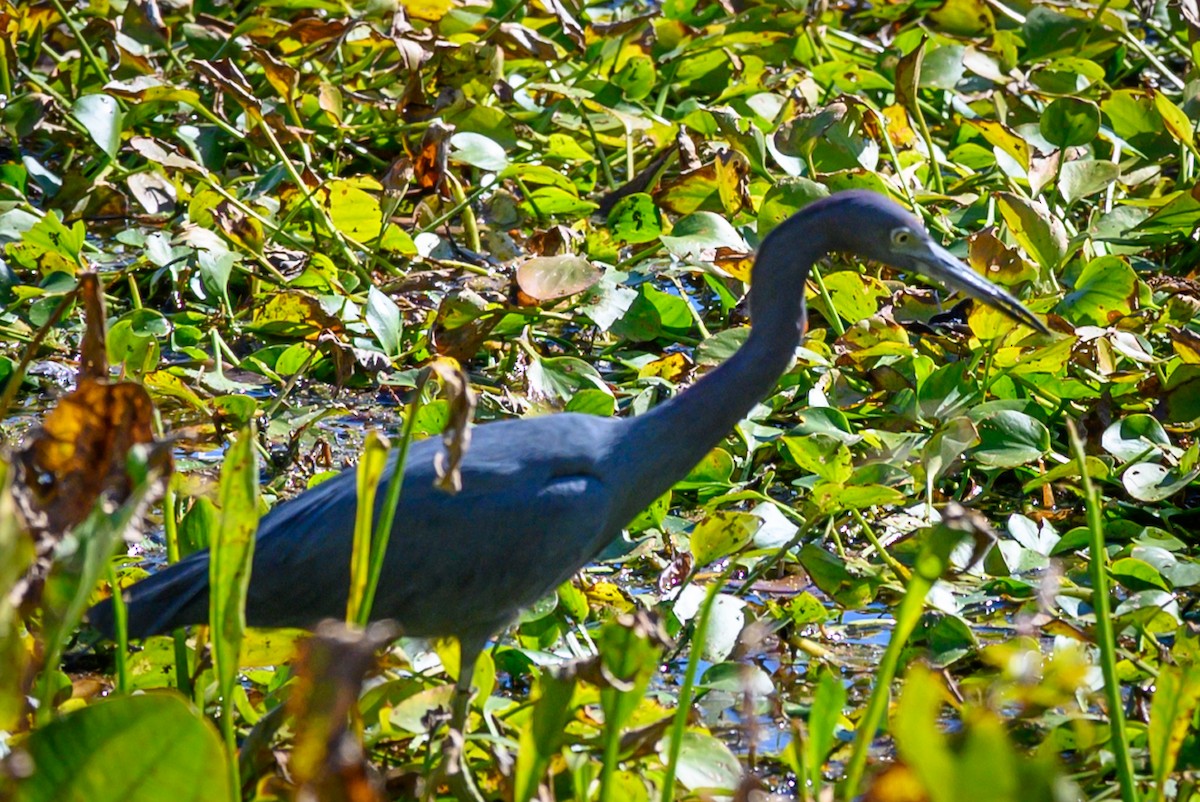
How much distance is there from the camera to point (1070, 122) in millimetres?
4398

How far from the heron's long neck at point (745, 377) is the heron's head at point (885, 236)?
0.04 meters

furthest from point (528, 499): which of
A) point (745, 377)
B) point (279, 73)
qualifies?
point (279, 73)

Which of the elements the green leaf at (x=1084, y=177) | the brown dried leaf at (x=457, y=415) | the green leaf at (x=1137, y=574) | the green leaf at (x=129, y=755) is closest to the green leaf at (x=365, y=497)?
the brown dried leaf at (x=457, y=415)

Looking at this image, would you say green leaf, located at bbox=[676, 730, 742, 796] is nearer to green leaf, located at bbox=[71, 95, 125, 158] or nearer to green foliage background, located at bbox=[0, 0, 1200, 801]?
green foliage background, located at bbox=[0, 0, 1200, 801]

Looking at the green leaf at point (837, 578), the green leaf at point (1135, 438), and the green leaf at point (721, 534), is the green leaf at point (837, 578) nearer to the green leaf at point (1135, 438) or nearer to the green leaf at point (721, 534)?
the green leaf at point (721, 534)

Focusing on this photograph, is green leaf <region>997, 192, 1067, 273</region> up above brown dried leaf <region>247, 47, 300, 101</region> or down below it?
below

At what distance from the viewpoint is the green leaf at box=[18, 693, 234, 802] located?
1753 millimetres

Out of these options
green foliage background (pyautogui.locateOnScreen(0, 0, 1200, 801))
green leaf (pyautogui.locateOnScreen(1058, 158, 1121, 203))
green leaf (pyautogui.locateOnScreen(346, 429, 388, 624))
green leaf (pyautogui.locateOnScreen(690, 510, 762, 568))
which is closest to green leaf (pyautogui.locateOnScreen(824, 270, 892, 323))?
green foliage background (pyautogui.locateOnScreen(0, 0, 1200, 801))

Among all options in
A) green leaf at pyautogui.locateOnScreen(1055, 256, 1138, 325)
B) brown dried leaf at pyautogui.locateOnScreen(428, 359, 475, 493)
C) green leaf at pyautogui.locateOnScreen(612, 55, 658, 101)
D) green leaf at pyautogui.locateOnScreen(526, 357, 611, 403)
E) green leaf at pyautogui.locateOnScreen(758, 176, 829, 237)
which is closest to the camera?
brown dried leaf at pyautogui.locateOnScreen(428, 359, 475, 493)

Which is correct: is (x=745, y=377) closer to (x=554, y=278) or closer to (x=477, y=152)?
(x=554, y=278)

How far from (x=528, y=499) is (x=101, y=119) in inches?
87.9

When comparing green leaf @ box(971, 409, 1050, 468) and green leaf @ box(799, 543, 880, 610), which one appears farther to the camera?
green leaf @ box(971, 409, 1050, 468)

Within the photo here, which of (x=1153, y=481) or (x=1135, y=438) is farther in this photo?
(x=1135, y=438)

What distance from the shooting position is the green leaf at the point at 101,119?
14.5ft
